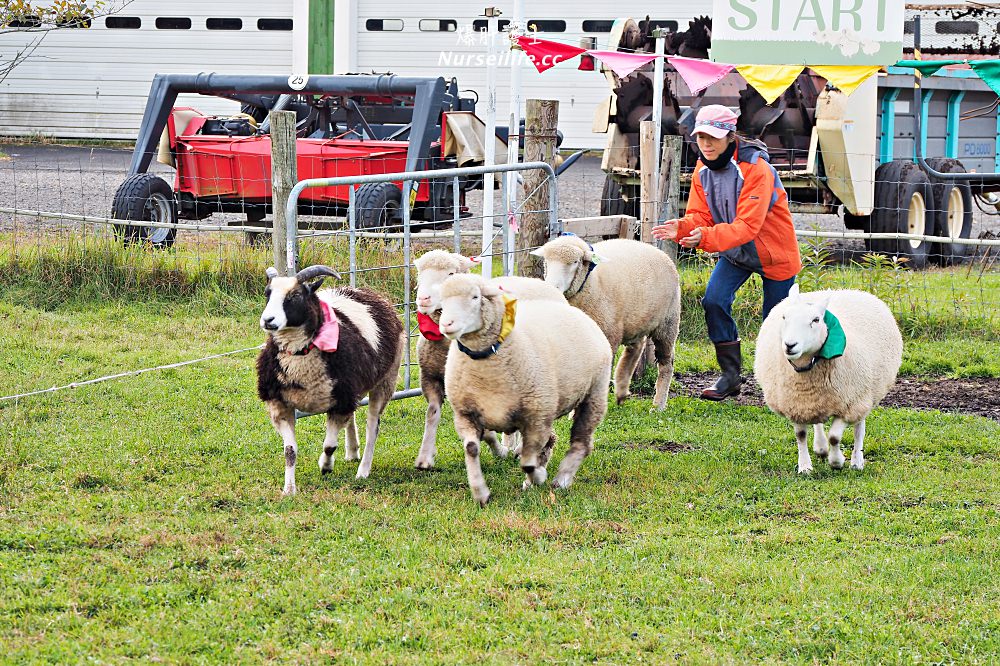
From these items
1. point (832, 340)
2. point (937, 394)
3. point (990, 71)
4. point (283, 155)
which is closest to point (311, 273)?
point (283, 155)

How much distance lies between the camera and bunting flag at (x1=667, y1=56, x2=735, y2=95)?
898 cm

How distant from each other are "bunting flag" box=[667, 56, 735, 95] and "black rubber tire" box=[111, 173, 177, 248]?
551cm

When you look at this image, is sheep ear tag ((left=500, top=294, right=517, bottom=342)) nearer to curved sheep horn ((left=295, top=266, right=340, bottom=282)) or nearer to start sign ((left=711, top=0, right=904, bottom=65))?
curved sheep horn ((left=295, top=266, right=340, bottom=282))

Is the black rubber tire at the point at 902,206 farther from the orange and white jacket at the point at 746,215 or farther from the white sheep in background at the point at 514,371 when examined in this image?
the white sheep in background at the point at 514,371

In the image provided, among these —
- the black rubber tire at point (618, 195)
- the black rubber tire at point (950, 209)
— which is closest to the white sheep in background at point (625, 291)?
the black rubber tire at point (618, 195)

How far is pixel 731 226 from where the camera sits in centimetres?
724

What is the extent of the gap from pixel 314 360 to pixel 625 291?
2434 mm

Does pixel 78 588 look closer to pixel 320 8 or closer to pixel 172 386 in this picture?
pixel 172 386

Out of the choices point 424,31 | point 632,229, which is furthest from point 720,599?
point 424,31

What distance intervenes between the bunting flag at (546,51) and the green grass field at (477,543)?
11.4ft

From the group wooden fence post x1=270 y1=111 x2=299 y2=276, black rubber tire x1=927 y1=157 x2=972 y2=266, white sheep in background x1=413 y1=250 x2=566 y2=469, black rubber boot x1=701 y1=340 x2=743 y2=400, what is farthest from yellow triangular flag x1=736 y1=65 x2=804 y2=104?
black rubber tire x1=927 y1=157 x2=972 y2=266

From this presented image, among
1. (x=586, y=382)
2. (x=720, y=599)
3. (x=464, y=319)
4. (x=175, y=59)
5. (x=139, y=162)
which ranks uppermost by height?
(x=175, y=59)

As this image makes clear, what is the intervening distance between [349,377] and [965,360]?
5.13 meters

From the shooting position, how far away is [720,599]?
4457 mm
